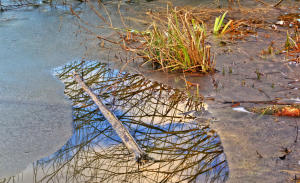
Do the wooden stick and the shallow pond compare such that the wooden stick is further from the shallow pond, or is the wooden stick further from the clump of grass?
the clump of grass

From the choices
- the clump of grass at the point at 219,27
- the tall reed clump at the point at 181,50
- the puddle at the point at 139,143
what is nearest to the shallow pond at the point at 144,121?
the puddle at the point at 139,143

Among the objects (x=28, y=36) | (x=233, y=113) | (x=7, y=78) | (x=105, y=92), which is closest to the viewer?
(x=233, y=113)

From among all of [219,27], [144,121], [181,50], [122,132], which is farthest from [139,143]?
[219,27]

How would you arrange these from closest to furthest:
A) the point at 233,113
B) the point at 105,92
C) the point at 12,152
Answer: the point at 12,152 → the point at 233,113 → the point at 105,92

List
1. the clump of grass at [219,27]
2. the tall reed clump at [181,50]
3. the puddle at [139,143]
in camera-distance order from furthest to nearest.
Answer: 1. the clump of grass at [219,27]
2. the tall reed clump at [181,50]
3. the puddle at [139,143]

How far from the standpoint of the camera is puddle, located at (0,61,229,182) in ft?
5.41

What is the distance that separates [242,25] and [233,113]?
77.9 inches

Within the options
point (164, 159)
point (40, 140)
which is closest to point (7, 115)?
point (40, 140)

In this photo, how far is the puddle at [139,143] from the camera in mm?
1649

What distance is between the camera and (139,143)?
189 centimetres

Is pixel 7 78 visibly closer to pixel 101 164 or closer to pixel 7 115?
pixel 7 115

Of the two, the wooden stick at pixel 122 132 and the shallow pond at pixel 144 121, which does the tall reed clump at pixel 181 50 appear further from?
the wooden stick at pixel 122 132

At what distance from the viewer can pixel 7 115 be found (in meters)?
2.23

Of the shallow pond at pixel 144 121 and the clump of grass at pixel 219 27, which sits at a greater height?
the clump of grass at pixel 219 27
